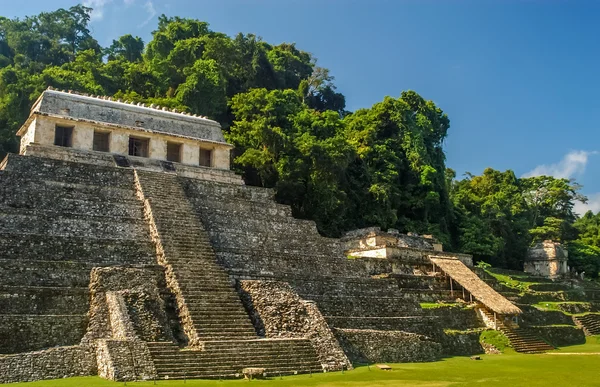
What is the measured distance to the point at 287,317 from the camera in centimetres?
1488

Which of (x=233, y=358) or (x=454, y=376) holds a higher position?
(x=233, y=358)

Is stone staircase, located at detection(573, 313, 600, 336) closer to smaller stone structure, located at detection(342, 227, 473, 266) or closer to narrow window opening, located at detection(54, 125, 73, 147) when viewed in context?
smaller stone structure, located at detection(342, 227, 473, 266)

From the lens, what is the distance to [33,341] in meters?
12.0

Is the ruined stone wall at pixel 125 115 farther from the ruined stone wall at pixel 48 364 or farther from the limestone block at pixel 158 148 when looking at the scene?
the ruined stone wall at pixel 48 364

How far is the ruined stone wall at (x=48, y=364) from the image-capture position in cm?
1053

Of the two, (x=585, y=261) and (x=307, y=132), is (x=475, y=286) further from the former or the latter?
(x=585, y=261)

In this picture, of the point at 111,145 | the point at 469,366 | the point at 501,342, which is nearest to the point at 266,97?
the point at 111,145

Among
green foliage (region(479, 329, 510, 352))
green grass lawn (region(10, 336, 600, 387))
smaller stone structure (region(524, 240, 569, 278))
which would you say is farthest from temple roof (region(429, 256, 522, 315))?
smaller stone structure (region(524, 240, 569, 278))

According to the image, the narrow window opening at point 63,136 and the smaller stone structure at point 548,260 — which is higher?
the narrow window opening at point 63,136

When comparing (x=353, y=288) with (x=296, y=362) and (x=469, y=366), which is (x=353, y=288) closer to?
(x=469, y=366)

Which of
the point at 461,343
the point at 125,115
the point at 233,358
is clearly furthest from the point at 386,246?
the point at 233,358

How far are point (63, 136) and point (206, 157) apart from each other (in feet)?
18.5

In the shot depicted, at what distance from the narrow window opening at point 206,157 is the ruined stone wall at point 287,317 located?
32.3 ft

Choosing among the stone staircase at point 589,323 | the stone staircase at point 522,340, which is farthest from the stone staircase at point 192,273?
the stone staircase at point 589,323
